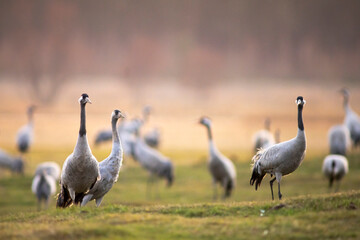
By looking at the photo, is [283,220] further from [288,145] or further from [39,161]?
[39,161]

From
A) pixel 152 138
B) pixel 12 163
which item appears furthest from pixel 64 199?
pixel 152 138

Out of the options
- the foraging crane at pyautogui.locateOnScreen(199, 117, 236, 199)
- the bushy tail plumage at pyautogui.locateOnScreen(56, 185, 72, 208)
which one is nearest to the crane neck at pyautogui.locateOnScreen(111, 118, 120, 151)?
the bushy tail plumage at pyautogui.locateOnScreen(56, 185, 72, 208)

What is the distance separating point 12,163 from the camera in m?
28.2

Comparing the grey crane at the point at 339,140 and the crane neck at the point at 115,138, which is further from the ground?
the grey crane at the point at 339,140

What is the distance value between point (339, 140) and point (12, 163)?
1689cm

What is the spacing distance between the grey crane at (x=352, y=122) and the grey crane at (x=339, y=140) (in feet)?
5.97

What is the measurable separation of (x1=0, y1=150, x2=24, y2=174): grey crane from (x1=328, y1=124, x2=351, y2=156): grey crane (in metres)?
16.0

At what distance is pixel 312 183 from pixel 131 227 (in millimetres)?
15333

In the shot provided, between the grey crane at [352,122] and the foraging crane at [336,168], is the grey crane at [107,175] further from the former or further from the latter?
the grey crane at [352,122]

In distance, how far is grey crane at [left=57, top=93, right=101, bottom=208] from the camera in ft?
32.9

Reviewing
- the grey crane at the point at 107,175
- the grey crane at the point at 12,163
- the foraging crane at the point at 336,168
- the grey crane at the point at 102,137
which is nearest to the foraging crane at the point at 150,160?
the foraging crane at the point at 336,168

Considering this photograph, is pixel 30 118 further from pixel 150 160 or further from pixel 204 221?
pixel 204 221

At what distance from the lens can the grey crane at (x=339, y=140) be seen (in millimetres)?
23922

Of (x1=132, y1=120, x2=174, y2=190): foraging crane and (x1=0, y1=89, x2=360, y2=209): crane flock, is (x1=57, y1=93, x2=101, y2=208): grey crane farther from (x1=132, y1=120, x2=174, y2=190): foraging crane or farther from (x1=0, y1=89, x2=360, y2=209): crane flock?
(x1=132, y1=120, x2=174, y2=190): foraging crane
